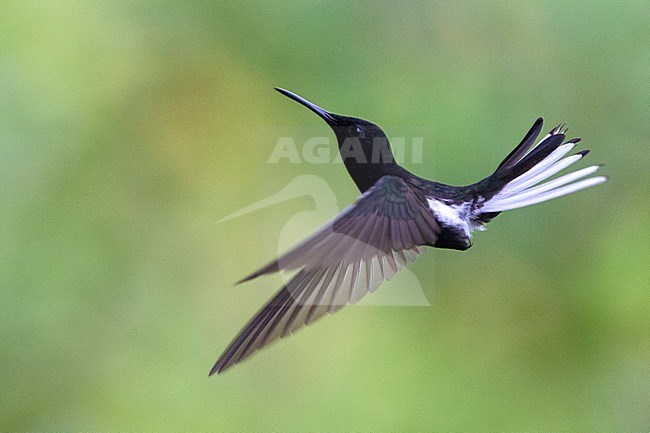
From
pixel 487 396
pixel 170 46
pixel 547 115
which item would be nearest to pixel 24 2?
pixel 170 46

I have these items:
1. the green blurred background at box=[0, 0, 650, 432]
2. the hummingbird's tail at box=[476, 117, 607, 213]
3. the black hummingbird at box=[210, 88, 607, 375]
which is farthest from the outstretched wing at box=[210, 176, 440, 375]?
the green blurred background at box=[0, 0, 650, 432]

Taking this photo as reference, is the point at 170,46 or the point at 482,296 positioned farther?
the point at 170,46

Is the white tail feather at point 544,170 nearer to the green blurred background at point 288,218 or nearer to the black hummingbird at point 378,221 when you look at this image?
the black hummingbird at point 378,221

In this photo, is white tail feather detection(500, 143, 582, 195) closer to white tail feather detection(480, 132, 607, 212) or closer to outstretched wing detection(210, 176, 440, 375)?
white tail feather detection(480, 132, 607, 212)

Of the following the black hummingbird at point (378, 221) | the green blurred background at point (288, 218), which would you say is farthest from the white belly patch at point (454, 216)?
the green blurred background at point (288, 218)

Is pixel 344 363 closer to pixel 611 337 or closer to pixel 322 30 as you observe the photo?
pixel 611 337

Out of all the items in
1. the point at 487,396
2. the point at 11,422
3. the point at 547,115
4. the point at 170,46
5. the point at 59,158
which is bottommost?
the point at 11,422

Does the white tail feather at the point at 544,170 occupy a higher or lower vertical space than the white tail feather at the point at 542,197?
higher

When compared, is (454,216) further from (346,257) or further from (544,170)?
(346,257)
